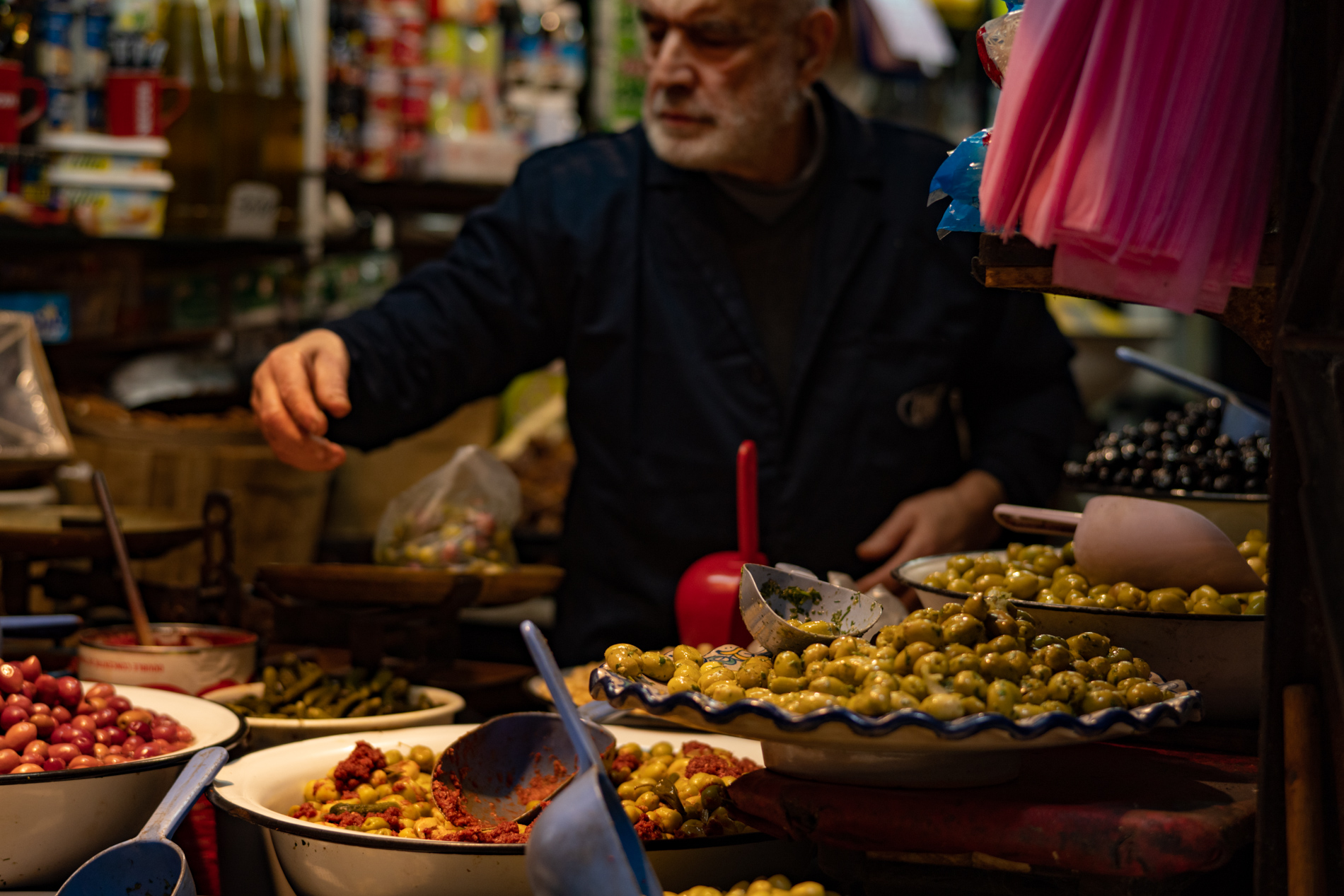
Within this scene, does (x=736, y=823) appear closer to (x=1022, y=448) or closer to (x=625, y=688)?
(x=625, y=688)

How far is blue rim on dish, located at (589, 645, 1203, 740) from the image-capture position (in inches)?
31.9

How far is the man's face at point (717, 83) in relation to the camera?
2168 mm

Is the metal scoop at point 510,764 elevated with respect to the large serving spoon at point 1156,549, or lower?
lower

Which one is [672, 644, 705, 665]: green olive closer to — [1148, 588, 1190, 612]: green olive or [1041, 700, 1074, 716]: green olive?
[1041, 700, 1074, 716]: green olive

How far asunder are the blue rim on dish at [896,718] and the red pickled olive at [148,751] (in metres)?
0.57

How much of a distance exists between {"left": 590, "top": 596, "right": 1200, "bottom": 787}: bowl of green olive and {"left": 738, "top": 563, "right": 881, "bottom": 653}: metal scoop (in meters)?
0.02

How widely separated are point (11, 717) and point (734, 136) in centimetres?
150

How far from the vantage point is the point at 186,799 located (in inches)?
40.9

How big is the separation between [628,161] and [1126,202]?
1.70m

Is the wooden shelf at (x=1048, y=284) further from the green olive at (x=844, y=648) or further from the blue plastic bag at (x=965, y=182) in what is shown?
the green olive at (x=844, y=648)

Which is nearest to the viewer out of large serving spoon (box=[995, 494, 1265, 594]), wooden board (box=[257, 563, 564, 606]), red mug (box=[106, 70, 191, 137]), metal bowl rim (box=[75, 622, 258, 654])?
large serving spoon (box=[995, 494, 1265, 594])

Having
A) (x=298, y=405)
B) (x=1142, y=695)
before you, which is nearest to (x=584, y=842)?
(x=1142, y=695)

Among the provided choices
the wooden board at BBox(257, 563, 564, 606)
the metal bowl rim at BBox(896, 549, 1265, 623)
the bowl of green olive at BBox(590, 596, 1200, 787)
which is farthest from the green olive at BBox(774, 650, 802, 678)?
the wooden board at BBox(257, 563, 564, 606)

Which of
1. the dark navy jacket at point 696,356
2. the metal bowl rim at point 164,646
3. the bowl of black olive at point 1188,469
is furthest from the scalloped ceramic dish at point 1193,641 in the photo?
the dark navy jacket at point 696,356
